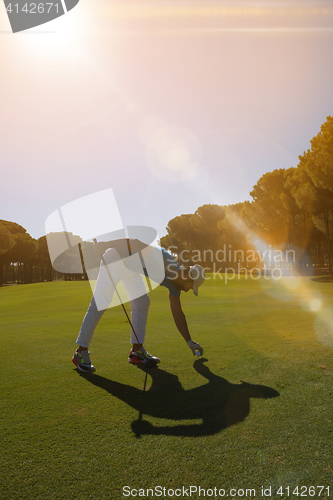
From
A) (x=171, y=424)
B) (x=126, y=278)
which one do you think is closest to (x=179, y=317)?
(x=126, y=278)

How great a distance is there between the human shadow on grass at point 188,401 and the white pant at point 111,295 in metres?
0.69

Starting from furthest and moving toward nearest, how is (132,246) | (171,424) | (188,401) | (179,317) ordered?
(179,317) < (132,246) < (188,401) < (171,424)

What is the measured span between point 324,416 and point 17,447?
2267 mm

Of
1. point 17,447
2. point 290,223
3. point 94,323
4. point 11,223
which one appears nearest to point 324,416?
point 17,447

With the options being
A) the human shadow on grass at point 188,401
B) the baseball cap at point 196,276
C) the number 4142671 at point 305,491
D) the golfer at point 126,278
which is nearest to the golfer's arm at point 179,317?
the golfer at point 126,278

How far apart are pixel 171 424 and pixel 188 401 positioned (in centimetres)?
47

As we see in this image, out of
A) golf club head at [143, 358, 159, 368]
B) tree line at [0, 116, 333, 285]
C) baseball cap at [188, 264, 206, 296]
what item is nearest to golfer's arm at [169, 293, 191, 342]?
baseball cap at [188, 264, 206, 296]

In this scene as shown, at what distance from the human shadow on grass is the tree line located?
2636cm

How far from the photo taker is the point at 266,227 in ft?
141

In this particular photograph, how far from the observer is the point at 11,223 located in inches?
2667

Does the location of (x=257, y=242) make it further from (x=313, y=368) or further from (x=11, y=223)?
(x=313, y=368)

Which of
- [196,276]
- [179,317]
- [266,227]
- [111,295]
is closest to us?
[196,276]

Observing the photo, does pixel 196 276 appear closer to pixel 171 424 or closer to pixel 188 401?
pixel 188 401

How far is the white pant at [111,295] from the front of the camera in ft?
13.6
